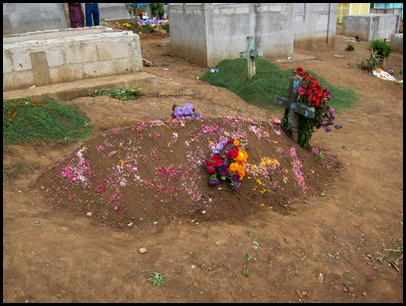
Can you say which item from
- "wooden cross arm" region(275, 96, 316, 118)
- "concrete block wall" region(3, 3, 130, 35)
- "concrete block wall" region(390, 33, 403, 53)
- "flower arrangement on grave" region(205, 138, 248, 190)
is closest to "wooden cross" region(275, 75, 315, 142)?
"wooden cross arm" region(275, 96, 316, 118)

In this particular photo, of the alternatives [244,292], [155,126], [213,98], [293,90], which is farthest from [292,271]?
[213,98]

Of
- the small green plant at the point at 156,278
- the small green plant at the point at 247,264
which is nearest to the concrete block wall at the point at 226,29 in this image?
the small green plant at the point at 247,264

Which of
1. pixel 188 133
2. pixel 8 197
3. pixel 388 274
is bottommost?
pixel 388 274

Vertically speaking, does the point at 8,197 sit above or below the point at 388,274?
above

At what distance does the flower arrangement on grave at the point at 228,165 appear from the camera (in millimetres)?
3715

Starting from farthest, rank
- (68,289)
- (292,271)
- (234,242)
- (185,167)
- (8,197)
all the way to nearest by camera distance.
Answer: (185,167) → (8,197) → (234,242) → (292,271) → (68,289)

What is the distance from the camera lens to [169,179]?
377 centimetres

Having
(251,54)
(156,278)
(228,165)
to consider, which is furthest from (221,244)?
(251,54)

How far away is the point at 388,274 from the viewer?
10.1ft

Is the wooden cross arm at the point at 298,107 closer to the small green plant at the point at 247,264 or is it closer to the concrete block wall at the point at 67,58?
the small green plant at the point at 247,264

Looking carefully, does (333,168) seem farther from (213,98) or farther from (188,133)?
(213,98)

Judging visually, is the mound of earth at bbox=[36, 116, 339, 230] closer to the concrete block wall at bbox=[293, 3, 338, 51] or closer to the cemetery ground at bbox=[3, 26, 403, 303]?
the cemetery ground at bbox=[3, 26, 403, 303]

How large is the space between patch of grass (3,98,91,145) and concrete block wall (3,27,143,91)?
54.0 inches

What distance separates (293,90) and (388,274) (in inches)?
96.6
